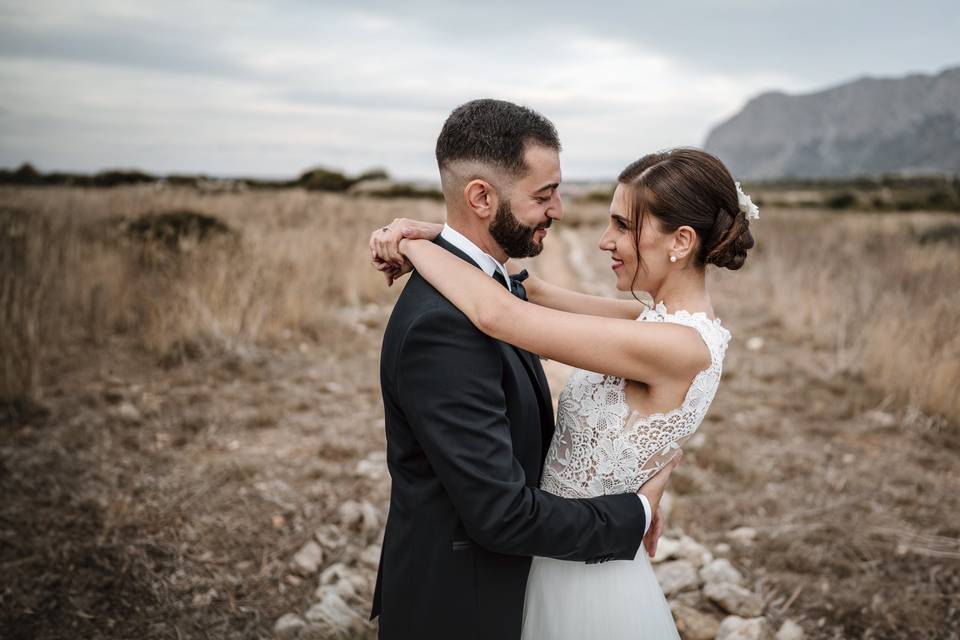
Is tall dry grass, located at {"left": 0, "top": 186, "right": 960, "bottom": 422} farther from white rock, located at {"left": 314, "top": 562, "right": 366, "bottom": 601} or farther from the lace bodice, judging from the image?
the lace bodice

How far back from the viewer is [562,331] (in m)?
1.87

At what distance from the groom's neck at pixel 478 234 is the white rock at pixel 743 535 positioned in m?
3.66

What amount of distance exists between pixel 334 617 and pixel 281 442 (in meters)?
2.53

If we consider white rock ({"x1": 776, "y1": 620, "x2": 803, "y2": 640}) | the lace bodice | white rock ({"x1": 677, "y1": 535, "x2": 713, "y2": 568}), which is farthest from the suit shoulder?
white rock ({"x1": 677, "y1": 535, "x2": 713, "y2": 568})

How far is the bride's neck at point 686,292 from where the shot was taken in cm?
226

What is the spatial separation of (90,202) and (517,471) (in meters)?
15.7

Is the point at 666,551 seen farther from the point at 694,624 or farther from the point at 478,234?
the point at 478,234

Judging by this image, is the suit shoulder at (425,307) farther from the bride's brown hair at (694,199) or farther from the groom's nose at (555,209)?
the bride's brown hair at (694,199)

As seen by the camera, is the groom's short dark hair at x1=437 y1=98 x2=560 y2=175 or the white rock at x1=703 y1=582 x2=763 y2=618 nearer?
the groom's short dark hair at x1=437 y1=98 x2=560 y2=175

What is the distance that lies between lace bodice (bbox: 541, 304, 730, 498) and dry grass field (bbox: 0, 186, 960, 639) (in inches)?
87.7

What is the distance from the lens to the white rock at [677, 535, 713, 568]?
434cm

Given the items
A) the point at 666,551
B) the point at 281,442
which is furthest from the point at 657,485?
the point at 281,442

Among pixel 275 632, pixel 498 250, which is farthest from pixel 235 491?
pixel 498 250

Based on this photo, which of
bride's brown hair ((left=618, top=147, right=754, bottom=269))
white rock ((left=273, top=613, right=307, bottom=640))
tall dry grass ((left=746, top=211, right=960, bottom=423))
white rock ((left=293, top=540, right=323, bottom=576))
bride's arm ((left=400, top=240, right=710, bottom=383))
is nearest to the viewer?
bride's arm ((left=400, top=240, right=710, bottom=383))
